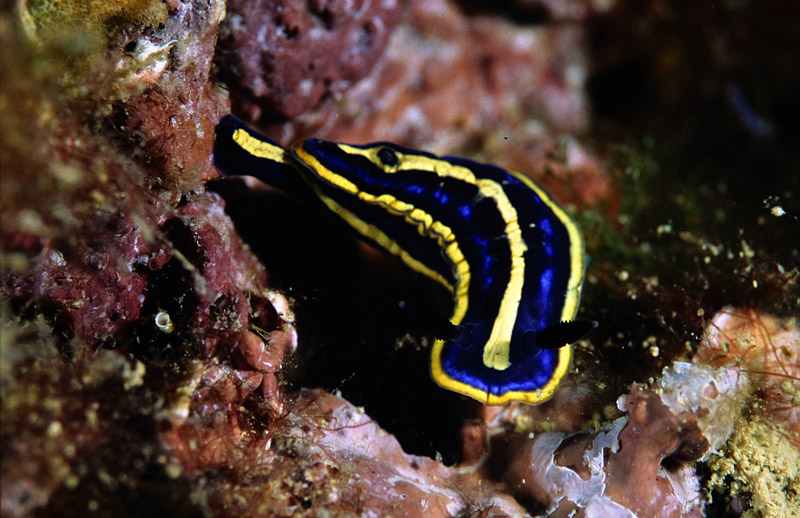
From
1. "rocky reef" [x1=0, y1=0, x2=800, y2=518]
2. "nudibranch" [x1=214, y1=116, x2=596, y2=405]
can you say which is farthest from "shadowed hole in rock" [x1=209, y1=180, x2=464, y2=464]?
"nudibranch" [x1=214, y1=116, x2=596, y2=405]

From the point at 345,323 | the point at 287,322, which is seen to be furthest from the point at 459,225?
the point at 287,322

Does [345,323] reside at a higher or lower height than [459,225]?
lower

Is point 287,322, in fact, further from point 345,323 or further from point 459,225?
point 459,225

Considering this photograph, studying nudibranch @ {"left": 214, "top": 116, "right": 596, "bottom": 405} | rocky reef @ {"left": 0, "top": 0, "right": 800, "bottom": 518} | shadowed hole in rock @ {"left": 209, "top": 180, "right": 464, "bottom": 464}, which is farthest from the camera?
shadowed hole in rock @ {"left": 209, "top": 180, "right": 464, "bottom": 464}

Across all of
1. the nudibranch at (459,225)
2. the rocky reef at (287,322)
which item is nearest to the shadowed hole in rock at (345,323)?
the rocky reef at (287,322)

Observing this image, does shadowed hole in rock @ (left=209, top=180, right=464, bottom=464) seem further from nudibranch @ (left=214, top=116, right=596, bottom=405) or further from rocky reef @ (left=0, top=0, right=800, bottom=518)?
nudibranch @ (left=214, top=116, right=596, bottom=405)

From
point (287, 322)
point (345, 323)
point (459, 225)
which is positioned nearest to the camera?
point (287, 322)

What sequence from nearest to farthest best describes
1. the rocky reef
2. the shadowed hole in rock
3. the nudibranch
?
the rocky reef
the nudibranch
the shadowed hole in rock
